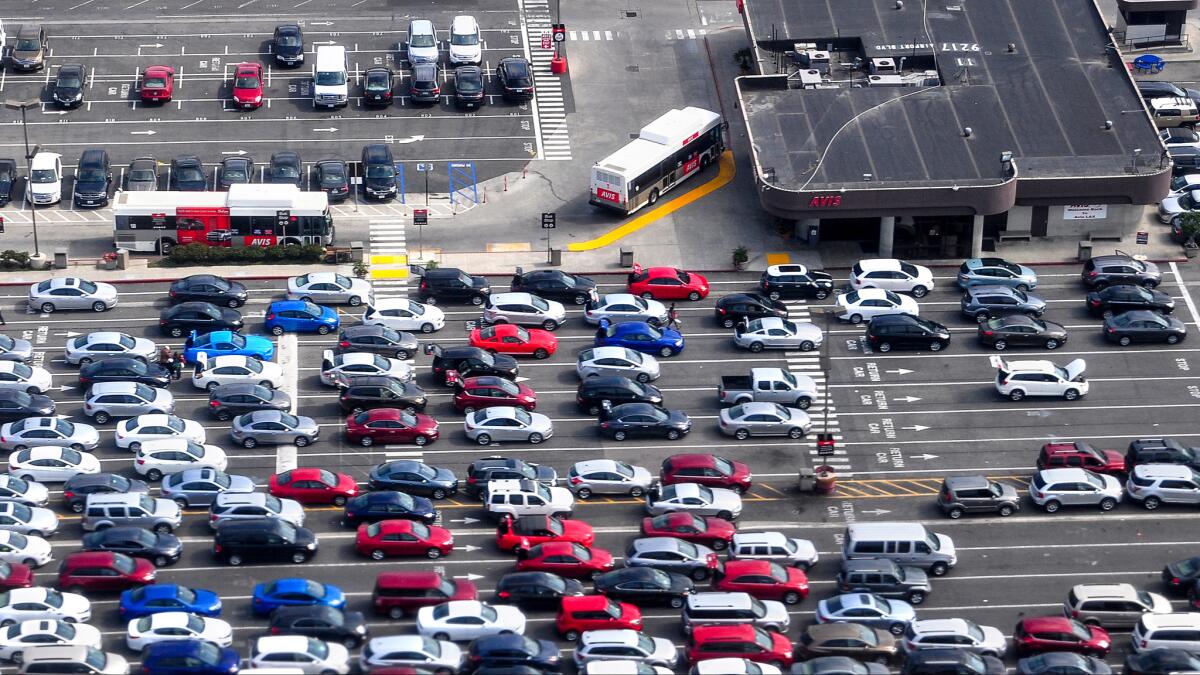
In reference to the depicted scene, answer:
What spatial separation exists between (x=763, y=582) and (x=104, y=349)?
119 feet

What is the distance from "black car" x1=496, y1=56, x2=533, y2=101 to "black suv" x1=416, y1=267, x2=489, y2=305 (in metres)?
23.3

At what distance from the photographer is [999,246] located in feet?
424

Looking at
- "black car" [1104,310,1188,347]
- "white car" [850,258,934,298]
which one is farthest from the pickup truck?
"black car" [1104,310,1188,347]

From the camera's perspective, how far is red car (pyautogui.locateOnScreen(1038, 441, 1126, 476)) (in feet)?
352

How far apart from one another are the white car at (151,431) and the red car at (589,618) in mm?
21960

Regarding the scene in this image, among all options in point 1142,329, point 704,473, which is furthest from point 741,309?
point 1142,329

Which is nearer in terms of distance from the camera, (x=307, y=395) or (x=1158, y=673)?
(x=1158, y=673)

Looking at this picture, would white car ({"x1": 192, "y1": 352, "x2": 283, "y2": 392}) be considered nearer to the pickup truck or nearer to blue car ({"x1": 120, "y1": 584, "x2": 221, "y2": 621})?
blue car ({"x1": 120, "y1": 584, "x2": 221, "y2": 621})

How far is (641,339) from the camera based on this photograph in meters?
117

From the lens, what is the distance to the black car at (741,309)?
393 ft

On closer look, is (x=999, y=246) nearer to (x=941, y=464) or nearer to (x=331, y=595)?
(x=941, y=464)

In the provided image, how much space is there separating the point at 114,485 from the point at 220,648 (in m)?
13.1

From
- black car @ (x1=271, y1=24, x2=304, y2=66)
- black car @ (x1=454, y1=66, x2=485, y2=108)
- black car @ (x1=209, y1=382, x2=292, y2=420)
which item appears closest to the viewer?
black car @ (x1=209, y1=382, x2=292, y2=420)

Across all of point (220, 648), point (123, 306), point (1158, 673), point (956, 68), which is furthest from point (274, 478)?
point (956, 68)
